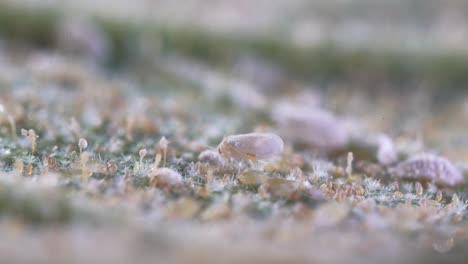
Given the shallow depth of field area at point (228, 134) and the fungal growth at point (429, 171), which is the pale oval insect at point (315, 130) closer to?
the shallow depth of field area at point (228, 134)

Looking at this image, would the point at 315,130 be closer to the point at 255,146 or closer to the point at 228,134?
the point at 228,134

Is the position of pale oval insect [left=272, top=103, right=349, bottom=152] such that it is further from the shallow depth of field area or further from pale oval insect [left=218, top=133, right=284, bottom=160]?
pale oval insect [left=218, top=133, right=284, bottom=160]

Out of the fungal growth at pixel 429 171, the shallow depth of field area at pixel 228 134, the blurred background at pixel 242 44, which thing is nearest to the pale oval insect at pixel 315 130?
the shallow depth of field area at pixel 228 134

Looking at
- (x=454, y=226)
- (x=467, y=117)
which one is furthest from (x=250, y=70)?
(x=454, y=226)

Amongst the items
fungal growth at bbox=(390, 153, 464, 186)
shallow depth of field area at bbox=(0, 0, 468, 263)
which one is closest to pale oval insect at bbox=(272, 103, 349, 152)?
shallow depth of field area at bbox=(0, 0, 468, 263)

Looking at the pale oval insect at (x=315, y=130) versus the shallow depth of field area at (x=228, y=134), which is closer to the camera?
the shallow depth of field area at (x=228, y=134)

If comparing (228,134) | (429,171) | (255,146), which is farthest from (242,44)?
(255,146)

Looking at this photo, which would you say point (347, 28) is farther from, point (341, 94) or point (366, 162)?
point (366, 162)

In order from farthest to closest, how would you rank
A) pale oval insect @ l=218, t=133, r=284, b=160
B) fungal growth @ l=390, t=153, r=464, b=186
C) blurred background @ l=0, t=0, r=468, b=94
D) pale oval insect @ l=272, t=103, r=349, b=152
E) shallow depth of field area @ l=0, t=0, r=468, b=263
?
blurred background @ l=0, t=0, r=468, b=94, pale oval insect @ l=272, t=103, r=349, b=152, fungal growth @ l=390, t=153, r=464, b=186, pale oval insect @ l=218, t=133, r=284, b=160, shallow depth of field area @ l=0, t=0, r=468, b=263
